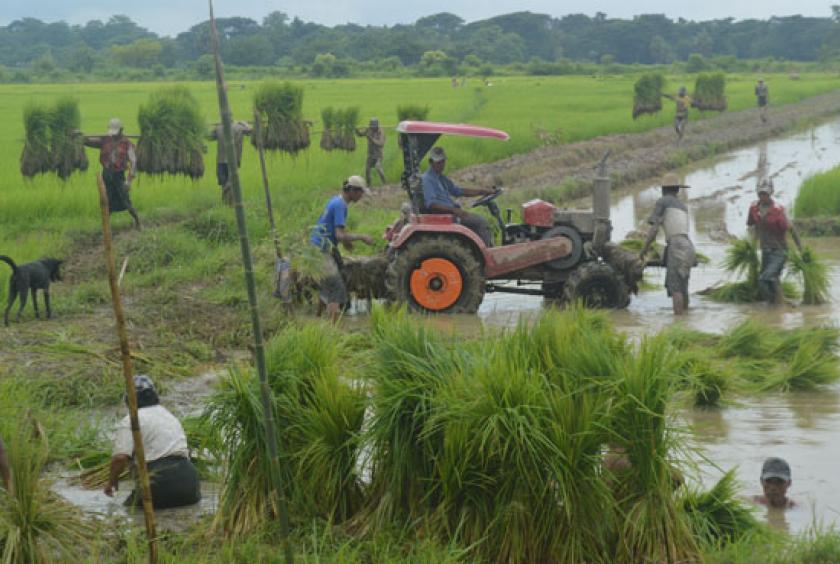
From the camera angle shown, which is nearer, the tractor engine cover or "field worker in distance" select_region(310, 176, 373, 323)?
"field worker in distance" select_region(310, 176, 373, 323)

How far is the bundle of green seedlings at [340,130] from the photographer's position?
2292 centimetres

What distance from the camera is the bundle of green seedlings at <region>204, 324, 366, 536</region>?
18.5 feet

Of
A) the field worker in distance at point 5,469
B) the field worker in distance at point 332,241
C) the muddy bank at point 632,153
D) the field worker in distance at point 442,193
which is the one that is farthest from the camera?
the muddy bank at point 632,153

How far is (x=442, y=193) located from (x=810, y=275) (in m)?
3.65

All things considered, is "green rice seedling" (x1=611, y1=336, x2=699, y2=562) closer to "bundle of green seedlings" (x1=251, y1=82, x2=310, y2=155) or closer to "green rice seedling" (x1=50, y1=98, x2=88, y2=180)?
"green rice seedling" (x1=50, y1=98, x2=88, y2=180)

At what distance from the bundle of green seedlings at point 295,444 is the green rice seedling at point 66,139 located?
11.4 meters

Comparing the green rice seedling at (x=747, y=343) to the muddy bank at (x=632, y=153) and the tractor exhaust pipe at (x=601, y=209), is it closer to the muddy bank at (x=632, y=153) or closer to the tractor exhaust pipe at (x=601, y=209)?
the tractor exhaust pipe at (x=601, y=209)

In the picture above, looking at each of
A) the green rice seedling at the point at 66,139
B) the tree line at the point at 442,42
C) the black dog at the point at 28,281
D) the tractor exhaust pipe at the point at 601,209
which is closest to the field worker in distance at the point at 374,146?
the green rice seedling at the point at 66,139

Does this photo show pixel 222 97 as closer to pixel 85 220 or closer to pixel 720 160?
pixel 85 220

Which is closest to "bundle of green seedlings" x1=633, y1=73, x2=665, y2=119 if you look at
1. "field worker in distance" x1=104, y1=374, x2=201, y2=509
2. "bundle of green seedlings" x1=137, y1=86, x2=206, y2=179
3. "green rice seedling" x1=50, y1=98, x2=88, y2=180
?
"bundle of green seedlings" x1=137, y1=86, x2=206, y2=179

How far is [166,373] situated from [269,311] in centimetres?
179

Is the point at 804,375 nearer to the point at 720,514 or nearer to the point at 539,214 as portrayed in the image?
the point at 539,214

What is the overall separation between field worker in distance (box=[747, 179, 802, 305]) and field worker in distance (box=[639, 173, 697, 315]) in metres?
0.68

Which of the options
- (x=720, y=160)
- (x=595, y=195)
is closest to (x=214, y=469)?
(x=595, y=195)
